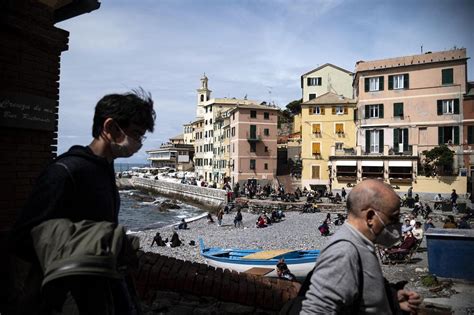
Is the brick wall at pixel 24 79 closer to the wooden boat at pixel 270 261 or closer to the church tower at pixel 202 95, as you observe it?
the wooden boat at pixel 270 261

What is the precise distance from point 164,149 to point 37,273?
327 feet

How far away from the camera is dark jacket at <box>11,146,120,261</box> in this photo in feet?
5.56

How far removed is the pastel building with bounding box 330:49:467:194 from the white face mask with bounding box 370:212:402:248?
34723 mm

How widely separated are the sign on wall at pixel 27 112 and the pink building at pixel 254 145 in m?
47.0

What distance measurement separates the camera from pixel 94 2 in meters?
5.37

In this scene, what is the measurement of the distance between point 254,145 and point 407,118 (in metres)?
21.0

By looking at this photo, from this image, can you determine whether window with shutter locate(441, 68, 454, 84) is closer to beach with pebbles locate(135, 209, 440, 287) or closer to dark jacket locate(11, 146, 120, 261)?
beach with pebbles locate(135, 209, 440, 287)

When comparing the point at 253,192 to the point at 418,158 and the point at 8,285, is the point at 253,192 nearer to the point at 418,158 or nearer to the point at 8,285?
the point at 418,158

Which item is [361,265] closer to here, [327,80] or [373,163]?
[373,163]

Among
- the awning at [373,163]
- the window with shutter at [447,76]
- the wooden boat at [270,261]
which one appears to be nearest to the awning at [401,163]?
the awning at [373,163]

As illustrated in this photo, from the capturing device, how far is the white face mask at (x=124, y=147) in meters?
2.10

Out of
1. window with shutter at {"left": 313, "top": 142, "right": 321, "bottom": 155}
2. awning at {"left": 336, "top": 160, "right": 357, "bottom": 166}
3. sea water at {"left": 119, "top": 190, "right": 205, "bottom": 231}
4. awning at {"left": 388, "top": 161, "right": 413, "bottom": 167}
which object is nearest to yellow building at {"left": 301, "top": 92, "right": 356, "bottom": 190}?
window with shutter at {"left": 313, "top": 142, "right": 321, "bottom": 155}

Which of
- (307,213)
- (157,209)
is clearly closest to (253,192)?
(307,213)

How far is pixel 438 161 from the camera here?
110 ft
